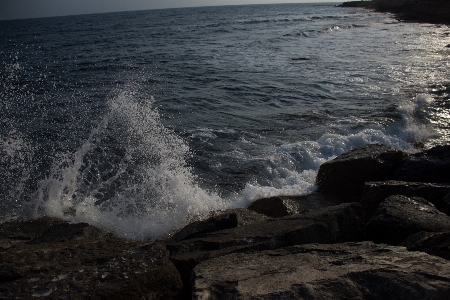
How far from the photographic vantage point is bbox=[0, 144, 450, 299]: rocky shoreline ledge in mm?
2236

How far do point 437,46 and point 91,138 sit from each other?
65.2 ft

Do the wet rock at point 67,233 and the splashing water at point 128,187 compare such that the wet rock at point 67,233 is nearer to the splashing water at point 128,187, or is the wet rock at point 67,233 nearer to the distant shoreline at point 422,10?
the splashing water at point 128,187

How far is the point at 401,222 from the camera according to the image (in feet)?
11.9

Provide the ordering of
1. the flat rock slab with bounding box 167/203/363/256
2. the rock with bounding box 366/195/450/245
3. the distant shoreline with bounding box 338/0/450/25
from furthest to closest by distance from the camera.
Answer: the distant shoreline with bounding box 338/0/450/25
the rock with bounding box 366/195/450/245
the flat rock slab with bounding box 167/203/363/256

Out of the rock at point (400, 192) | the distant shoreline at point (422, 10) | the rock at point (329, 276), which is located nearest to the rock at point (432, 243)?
the rock at point (329, 276)

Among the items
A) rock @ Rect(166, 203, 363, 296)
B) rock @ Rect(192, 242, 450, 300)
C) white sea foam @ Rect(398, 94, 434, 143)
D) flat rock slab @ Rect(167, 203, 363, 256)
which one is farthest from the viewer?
white sea foam @ Rect(398, 94, 434, 143)

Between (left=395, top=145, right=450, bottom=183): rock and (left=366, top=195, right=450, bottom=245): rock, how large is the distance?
1.45m

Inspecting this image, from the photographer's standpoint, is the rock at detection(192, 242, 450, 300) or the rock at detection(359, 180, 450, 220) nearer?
the rock at detection(192, 242, 450, 300)

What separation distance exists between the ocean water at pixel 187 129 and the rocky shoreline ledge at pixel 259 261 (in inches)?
60.4

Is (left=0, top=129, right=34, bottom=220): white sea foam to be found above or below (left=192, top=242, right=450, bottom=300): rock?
below

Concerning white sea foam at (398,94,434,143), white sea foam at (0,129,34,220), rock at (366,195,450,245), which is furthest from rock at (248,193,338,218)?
white sea foam at (398,94,434,143)

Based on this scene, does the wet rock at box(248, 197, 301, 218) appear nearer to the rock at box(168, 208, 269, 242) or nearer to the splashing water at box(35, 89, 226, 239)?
the splashing water at box(35, 89, 226, 239)

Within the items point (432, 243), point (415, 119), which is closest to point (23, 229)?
point (432, 243)

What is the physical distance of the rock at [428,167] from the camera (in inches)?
206
